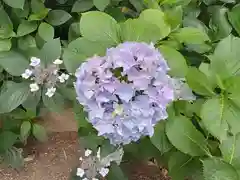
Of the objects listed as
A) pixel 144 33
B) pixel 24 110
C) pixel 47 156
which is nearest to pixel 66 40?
pixel 24 110

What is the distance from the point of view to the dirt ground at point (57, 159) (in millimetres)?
1727

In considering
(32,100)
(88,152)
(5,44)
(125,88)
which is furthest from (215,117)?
(5,44)

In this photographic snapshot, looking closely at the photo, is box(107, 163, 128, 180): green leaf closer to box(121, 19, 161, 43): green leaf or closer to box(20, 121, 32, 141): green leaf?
box(20, 121, 32, 141): green leaf

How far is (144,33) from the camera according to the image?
1.14 metres

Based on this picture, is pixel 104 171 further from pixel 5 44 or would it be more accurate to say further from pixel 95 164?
pixel 5 44

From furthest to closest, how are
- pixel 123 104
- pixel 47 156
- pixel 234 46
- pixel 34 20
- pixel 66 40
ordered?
1. pixel 47 156
2. pixel 66 40
3. pixel 34 20
4. pixel 234 46
5. pixel 123 104

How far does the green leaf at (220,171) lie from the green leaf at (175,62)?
0.67ft

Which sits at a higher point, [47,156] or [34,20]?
[34,20]

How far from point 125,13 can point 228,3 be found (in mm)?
300

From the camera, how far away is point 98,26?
115 cm

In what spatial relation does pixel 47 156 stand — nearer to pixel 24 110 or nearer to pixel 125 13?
pixel 24 110

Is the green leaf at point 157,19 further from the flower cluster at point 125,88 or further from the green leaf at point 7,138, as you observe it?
the green leaf at point 7,138

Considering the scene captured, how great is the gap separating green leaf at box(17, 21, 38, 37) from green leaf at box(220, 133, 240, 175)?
0.66 m

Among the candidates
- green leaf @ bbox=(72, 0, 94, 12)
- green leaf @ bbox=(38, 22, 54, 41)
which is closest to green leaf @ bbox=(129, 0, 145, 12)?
green leaf @ bbox=(72, 0, 94, 12)
